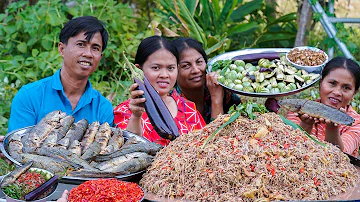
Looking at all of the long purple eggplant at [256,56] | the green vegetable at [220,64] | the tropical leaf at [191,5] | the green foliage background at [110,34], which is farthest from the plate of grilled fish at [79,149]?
the tropical leaf at [191,5]

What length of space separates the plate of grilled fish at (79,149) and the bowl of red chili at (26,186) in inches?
4.4

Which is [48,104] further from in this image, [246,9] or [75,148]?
[246,9]

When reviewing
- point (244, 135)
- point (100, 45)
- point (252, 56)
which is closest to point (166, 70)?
point (100, 45)

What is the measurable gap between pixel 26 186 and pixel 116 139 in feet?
2.56

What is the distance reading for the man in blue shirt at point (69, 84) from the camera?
139 inches

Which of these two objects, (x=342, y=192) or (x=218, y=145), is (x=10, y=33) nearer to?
(x=218, y=145)

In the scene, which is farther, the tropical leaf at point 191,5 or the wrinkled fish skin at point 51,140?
the tropical leaf at point 191,5

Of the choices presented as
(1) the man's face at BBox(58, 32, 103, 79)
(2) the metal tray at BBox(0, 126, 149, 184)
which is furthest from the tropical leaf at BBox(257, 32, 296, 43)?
(2) the metal tray at BBox(0, 126, 149, 184)

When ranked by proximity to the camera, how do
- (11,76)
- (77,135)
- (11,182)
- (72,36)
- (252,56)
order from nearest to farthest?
1. (11,182)
2. (77,135)
3. (72,36)
4. (252,56)
5. (11,76)

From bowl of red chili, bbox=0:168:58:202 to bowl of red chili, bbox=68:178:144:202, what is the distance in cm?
13

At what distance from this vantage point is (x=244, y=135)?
269 cm

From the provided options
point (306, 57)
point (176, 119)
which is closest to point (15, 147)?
point (176, 119)

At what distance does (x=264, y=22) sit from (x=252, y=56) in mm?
4230

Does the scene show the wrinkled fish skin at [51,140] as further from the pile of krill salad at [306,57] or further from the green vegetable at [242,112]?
the pile of krill salad at [306,57]
